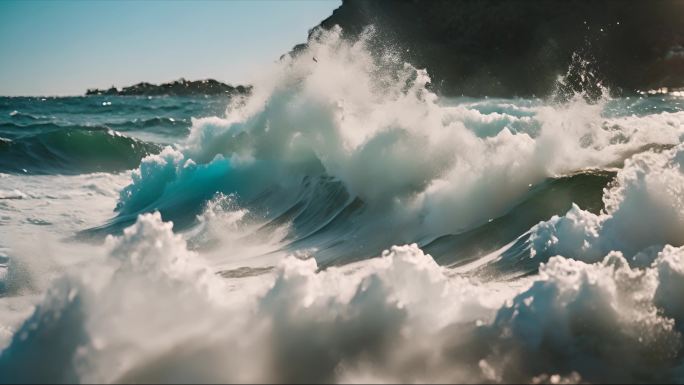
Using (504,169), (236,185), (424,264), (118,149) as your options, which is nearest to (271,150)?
(236,185)

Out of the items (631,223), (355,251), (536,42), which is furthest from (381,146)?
(536,42)

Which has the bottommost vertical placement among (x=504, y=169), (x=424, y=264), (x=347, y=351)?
(x=347, y=351)

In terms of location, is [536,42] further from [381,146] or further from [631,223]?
[631,223]

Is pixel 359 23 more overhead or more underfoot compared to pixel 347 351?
more overhead

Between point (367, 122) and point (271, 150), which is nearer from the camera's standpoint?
point (367, 122)

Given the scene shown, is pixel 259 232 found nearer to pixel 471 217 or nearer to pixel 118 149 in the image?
pixel 471 217

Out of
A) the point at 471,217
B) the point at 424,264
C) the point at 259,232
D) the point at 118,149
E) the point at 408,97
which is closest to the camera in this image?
the point at 424,264

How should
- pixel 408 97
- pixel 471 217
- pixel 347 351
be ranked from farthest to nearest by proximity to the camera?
pixel 408 97 < pixel 471 217 < pixel 347 351
